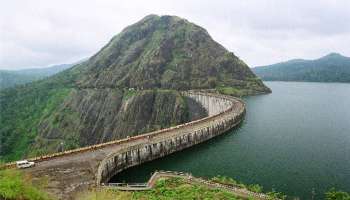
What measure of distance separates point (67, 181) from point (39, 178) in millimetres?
5901

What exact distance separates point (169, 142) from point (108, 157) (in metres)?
24.4

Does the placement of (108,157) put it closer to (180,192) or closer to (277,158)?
(180,192)

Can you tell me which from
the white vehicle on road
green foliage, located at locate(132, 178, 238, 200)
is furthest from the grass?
the white vehicle on road

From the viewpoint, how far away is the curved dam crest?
6275 centimetres

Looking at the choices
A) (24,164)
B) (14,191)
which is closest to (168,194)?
(14,191)

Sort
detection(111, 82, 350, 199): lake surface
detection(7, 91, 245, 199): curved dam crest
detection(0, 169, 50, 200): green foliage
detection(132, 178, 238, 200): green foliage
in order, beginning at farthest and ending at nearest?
detection(111, 82, 350, 199): lake surface
detection(7, 91, 245, 199): curved dam crest
detection(132, 178, 238, 200): green foliage
detection(0, 169, 50, 200): green foliage

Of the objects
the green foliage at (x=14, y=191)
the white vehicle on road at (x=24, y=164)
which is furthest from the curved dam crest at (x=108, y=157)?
the green foliage at (x=14, y=191)

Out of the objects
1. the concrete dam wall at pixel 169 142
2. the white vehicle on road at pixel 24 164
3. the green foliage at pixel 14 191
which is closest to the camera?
the green foliage at pixel 14 191

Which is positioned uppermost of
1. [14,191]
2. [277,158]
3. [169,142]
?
[14,191]

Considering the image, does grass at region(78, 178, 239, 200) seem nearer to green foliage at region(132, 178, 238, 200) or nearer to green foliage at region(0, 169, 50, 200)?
green foliage at region(132, 178, 238, 200)

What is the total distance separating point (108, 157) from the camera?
252 feet

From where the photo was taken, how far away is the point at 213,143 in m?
108

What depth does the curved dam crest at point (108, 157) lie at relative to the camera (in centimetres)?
6275

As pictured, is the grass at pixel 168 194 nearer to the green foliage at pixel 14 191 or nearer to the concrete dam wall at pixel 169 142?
the concrete dam wall at pixel 169 142
